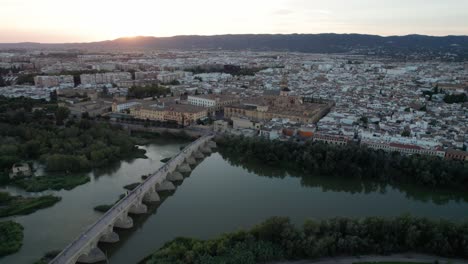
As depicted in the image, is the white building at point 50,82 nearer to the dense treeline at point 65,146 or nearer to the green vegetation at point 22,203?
the dense treeline at point 65,146

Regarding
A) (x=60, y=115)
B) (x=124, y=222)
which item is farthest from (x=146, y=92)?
(x=124, y=222)

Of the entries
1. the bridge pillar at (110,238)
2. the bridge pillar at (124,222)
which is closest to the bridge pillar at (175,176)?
the bridge pillar at (124,222)

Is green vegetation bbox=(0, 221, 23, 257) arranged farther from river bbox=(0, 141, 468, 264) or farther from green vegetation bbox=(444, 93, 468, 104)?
green vegetation bbox=(444, 93, 468, 104)

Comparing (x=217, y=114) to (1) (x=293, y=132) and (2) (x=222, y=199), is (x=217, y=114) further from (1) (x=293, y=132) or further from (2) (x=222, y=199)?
(2) (x=222, y=199)

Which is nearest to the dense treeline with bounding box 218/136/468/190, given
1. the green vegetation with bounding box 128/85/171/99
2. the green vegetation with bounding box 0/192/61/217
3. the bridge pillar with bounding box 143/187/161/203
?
the bridge pillar with bounding box 143/187/161/203

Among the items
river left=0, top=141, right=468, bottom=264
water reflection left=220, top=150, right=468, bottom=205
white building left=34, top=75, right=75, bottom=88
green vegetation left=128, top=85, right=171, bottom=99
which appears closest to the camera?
river left=0, top=141, right=468, bottom=264
